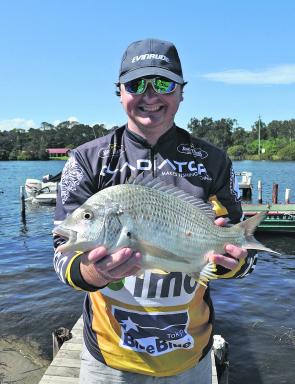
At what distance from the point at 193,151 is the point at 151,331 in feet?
4.15

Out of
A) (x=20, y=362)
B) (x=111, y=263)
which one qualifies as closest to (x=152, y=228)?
(x=111, y=263)

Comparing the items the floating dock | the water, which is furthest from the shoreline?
the floating dock

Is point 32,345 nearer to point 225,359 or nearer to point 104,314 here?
point 225,359

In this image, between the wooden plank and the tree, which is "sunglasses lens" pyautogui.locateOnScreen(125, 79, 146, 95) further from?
the tree

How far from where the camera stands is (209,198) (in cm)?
314

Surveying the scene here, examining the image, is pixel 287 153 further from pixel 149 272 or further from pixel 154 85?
pixel 149 272

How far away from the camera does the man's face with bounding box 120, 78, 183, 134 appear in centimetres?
292

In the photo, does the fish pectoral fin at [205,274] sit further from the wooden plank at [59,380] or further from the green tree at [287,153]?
the green tree at [287,153]

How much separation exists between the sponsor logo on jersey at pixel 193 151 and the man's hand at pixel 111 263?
1.05 metres

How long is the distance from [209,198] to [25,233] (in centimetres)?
2317

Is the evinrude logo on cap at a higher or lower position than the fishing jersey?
higher

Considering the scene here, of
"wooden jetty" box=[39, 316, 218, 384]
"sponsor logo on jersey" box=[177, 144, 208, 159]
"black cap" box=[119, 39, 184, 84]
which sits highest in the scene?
"black cap" box=[119, 39, 184, 84]

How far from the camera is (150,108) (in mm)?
2936

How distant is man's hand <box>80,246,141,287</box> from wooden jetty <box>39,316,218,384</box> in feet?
13.2
